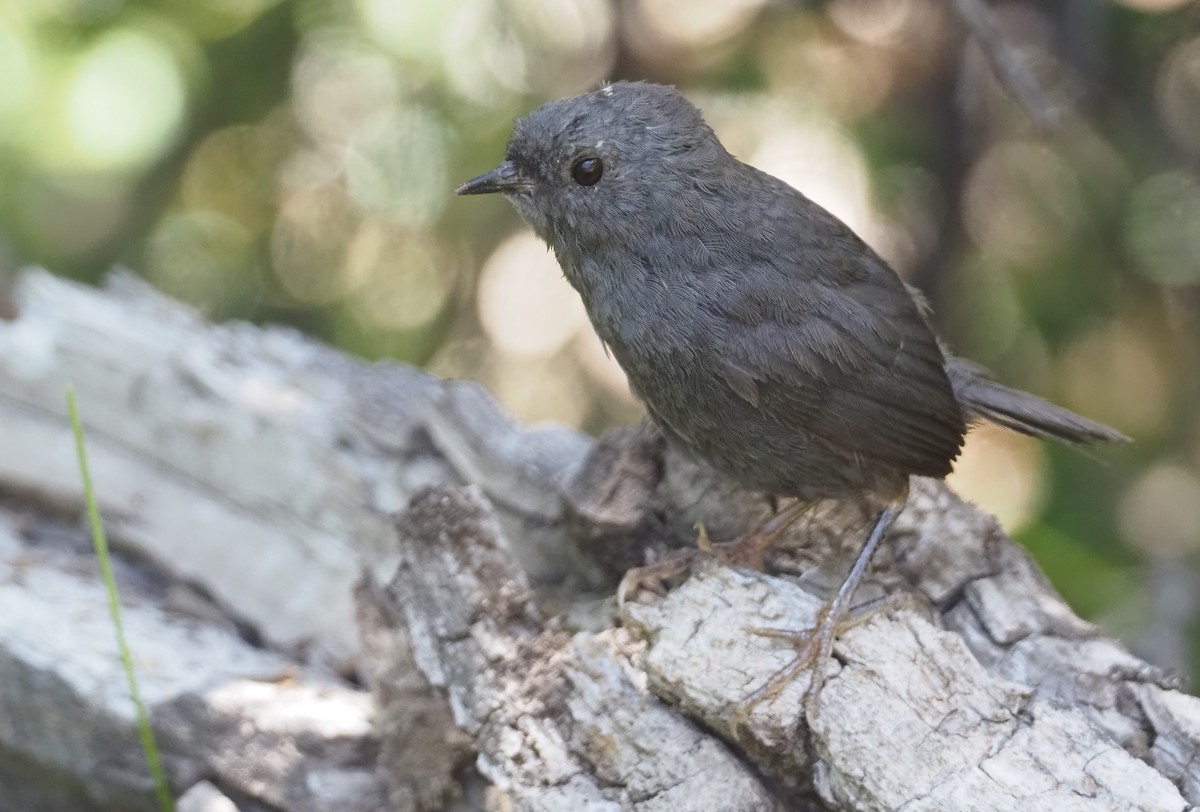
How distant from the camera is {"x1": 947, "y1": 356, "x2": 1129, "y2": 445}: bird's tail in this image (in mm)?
3342

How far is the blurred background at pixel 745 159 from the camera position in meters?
4.55

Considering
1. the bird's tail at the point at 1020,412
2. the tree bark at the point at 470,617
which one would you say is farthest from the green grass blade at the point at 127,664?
the bird's tail at the point at 1020,412

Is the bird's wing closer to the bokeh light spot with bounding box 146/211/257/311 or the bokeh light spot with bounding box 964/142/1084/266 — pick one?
the bokeh light spot with bounding box 964/142/1084/266

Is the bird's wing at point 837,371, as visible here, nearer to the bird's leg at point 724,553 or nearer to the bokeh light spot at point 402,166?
the bird's leg at point 724,553

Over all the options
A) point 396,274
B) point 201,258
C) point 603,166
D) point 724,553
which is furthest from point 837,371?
point 201,258

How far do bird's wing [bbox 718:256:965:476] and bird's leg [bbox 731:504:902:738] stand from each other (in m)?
0.21

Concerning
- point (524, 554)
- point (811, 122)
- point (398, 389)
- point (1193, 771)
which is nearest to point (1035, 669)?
point (1193, 771)

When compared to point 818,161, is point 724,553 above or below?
below

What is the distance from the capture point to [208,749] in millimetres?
3074

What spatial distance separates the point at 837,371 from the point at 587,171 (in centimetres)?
85

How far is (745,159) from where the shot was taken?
498 centimetres

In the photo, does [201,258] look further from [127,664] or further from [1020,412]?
[1020,412]

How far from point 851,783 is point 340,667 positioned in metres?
1.75

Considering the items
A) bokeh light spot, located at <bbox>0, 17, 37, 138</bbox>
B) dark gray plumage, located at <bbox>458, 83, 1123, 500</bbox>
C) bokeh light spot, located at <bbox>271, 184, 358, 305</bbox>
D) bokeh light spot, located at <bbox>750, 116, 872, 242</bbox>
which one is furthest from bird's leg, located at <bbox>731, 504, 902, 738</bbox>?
bokeh light spot, located at <bbox>0, 17, 37, 138</bbox>
